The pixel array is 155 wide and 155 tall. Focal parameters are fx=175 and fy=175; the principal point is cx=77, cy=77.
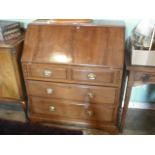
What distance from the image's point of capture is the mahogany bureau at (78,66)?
1.32m

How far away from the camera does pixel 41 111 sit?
168cm

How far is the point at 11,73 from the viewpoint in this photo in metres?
1.58

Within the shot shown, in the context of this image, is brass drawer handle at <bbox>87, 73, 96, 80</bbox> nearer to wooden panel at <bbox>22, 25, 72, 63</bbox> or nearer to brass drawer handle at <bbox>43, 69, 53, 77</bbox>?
wooden panel at <bbox>22, 25, 72, 63</bbox>

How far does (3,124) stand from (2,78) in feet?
1.55

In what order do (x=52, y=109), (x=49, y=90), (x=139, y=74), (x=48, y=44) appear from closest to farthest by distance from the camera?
(x=139, y=74), (x=48, y=44), (x=49, y=90), (x=52, y=109)

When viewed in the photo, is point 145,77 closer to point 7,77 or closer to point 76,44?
point 76,44

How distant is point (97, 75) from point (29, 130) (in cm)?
86

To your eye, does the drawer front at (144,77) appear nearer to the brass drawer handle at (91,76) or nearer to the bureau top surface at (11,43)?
the brass drawer handle at (91,76)

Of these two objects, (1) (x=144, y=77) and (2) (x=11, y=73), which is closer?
(1) (x=144, y=77)

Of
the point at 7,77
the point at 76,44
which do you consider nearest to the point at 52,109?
the point at 7,77
